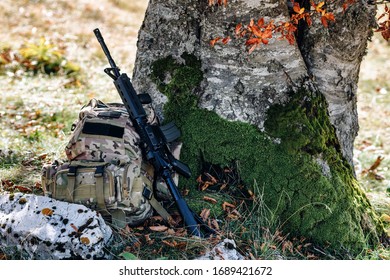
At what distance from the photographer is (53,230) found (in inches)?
153

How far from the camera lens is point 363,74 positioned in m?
11.2

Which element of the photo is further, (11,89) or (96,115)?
(11,89)

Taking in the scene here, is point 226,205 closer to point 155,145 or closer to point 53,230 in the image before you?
point 155,145

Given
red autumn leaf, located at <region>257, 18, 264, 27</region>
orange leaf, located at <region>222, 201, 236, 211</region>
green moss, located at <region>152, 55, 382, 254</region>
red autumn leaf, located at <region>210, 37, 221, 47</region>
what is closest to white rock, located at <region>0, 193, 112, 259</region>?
orange leaf, located at <region>222, 201, 236, 211</region>

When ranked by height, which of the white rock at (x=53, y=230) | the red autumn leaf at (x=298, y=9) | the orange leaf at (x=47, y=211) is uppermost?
the red autumn leaf at (x=298, y=9)

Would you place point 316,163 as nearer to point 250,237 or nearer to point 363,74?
point 250,237

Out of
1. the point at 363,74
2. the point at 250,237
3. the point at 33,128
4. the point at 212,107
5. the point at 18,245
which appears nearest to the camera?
the point at 18,245

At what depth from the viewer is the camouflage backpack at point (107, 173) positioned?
4117 mm

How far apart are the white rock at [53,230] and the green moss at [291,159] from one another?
111 centimetres

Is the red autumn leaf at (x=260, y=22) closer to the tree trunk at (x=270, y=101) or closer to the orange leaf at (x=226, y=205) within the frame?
the tree trunk at (x=270, y=101)

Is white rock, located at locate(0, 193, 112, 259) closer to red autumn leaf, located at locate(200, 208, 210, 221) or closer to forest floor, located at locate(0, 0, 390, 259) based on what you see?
forest floor, located at locate(0, 0, 390, 259)

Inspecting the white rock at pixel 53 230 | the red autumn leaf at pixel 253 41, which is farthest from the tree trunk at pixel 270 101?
the white rock at pixel 53 230
